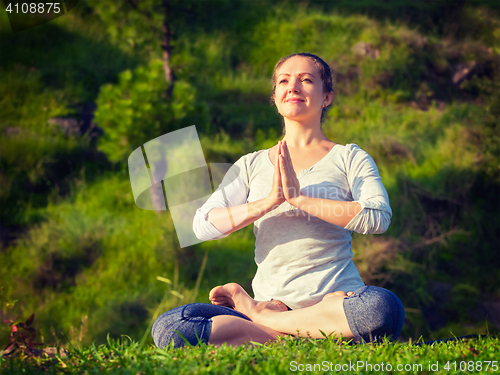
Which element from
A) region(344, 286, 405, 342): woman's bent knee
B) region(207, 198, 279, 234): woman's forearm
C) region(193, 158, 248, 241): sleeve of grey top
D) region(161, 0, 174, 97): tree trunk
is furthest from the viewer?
region(161, 0, 174, 97): tree trunk

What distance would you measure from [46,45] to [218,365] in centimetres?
721

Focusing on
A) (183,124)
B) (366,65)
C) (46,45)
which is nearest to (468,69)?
(366,65)

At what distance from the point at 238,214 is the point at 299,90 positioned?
23.9 inches

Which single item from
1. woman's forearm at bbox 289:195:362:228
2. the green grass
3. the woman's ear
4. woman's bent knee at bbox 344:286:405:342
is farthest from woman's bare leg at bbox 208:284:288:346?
the woman's ear

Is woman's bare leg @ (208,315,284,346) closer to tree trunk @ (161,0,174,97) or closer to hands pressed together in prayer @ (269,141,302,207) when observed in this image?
hands pressed together in prayer @ (269,141,302,207)

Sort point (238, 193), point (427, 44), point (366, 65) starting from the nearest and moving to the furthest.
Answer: point (238, 193)
point (366, 65)
point (427, 44)

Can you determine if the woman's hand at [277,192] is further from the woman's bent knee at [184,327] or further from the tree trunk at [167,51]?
the tree trunk at [167,51]

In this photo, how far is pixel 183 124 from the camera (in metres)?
5.17

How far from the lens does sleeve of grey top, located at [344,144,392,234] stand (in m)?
1.63

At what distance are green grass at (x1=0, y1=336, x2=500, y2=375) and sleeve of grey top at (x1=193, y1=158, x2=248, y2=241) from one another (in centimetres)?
48

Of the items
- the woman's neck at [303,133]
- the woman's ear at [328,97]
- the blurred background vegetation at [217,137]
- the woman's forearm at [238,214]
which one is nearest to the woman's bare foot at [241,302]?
the woman's forearm at [238,214]

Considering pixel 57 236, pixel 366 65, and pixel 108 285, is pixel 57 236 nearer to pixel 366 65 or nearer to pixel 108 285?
pixel 108 285

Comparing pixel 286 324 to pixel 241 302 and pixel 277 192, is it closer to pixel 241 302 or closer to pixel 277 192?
pixel 241 302

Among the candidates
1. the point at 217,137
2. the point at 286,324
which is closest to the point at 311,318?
the point at 286,324
